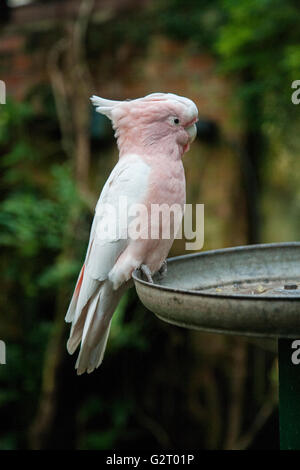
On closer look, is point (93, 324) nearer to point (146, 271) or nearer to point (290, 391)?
point (146, 271)

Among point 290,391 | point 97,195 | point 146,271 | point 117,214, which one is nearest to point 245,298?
point 290,391

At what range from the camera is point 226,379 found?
3033mm

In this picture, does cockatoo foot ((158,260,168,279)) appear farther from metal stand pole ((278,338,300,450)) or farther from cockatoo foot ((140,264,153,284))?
metal stand pole ((278,338,300,450))

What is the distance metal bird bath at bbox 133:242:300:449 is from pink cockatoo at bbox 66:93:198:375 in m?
0.12

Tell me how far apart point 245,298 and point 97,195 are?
Result: 82.3 inches

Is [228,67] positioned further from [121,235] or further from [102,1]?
[121,235]

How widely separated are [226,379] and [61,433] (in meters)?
0.98

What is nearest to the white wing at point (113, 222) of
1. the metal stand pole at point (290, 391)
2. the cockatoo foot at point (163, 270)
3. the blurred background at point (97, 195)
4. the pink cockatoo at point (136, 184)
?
the pink cockatoo at point (136, 184)

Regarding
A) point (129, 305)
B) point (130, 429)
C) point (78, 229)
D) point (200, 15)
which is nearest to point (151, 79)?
point (200, 15)

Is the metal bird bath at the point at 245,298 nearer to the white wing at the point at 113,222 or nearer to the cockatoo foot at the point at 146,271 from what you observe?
the cockatoo foot at the point at 146,271

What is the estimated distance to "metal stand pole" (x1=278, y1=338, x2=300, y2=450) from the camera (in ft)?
4.36

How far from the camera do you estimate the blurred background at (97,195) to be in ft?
9.53

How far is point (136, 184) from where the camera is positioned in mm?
1616

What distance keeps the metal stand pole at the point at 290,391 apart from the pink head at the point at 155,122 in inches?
26.7
